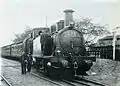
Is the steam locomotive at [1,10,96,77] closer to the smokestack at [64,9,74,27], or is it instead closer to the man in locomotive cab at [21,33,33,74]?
the smokestack at [64,9,74,27]

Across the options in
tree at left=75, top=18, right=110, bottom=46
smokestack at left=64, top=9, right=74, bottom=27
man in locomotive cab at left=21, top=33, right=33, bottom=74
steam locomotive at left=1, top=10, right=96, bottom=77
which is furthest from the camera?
tree at left=75, top=18, right=110, bottom=46

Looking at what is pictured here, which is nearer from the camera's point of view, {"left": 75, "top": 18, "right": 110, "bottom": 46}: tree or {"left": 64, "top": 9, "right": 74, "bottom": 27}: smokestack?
{"left": 64, "top": 9, "right": 74, "bottom": 27}: smokestack

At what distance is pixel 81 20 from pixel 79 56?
11.4 meters

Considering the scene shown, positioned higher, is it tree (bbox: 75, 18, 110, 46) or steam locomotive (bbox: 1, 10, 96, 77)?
tree (bbox: 75, 18, 110, 46)

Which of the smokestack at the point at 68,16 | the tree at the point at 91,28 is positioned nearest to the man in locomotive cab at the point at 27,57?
the smokestack at the point at 68,16

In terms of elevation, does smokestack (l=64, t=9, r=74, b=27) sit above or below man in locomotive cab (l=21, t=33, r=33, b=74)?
above

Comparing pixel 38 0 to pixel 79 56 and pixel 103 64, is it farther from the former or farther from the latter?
pixel 103 64

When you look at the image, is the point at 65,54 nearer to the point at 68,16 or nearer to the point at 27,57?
the point at 68,16

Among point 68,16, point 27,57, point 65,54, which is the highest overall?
point 68,16

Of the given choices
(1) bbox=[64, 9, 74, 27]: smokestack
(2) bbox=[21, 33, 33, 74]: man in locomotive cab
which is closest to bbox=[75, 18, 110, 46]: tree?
(2) bbox=[21, 33, 33, 74]: man in locomotive cab

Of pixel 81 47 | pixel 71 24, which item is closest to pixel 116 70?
pixel 81 47

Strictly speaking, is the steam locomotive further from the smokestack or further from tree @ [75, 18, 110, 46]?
tree @ [75, 18, 110, 46]

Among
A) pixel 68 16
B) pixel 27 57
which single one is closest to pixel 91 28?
pixel 27 57

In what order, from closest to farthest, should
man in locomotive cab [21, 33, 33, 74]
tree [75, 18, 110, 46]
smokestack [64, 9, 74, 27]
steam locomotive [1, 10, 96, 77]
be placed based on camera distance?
1. steam locomotive [1, 10, 96, 77]
2. smokestack [64, 9, 74, 27]
3. man in locomotive cab [21, 33, 33, 74]
4. tree [75, 18, 110, 46]
